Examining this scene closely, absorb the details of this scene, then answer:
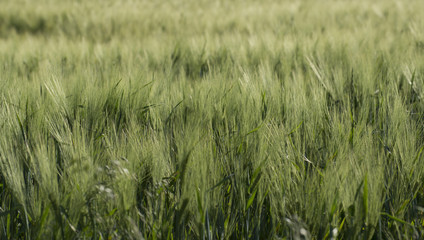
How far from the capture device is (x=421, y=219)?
0.95 metres

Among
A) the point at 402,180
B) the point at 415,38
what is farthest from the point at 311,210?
the point at 415,38

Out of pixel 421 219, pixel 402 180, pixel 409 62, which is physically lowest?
pixel 421 219

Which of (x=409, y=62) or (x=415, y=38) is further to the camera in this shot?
(x=415, y=38)

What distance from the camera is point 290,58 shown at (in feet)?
7.20

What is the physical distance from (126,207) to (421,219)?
763mm

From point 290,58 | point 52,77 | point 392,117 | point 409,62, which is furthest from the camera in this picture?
point 290,58

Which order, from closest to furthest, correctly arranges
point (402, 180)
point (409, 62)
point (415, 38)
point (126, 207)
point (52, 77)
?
point (126, 207) < point (402, 180) < point (52, 77) < point (409, 62) < point (415, 38)

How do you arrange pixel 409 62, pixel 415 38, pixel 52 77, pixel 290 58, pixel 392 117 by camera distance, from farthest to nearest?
pixel 415 38 → pixel 290 58 → pixel 409 62 → pixel 52 77 → pixel 392 117

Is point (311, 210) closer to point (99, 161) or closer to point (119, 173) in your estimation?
point (119, 173)

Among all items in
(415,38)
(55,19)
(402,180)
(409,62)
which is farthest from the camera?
(55,19)

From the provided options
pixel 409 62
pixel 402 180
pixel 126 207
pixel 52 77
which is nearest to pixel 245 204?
pixel 126 207

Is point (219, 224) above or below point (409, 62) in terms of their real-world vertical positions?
below

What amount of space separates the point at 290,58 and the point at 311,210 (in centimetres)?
148

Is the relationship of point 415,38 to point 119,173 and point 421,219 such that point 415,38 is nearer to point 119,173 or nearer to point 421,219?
point 421,219
